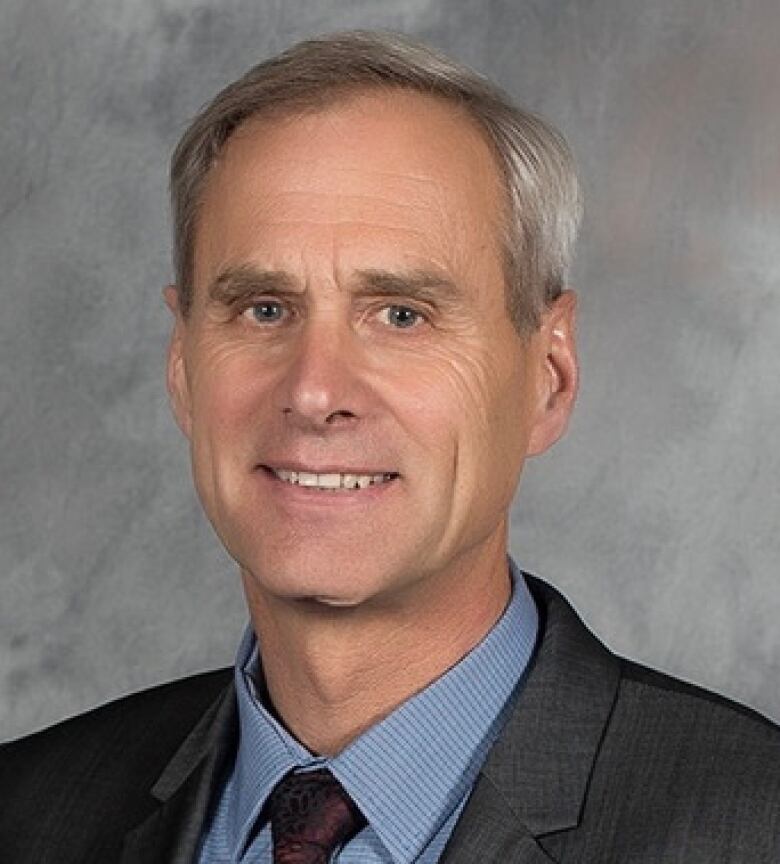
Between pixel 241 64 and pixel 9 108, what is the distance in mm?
486

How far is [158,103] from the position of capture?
643 centimetres

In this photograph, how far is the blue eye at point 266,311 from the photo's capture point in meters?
4.11

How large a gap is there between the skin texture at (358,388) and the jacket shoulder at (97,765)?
1.26 feet

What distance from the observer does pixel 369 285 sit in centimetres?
405

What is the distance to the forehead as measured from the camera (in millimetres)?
4074

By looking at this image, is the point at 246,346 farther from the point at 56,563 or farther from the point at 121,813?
the point at 56,563

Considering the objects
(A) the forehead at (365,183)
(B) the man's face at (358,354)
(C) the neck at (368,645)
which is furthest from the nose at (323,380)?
(C) the neck at (368,645)

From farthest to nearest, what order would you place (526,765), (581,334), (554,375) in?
(581,334) < (554,375) < (526,765)

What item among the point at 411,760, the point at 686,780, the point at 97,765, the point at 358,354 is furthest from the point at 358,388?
the point at 97,765

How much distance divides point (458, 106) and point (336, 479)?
53 centimetres

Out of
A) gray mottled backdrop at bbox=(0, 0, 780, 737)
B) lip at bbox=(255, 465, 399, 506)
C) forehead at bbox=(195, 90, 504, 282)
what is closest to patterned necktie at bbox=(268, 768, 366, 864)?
lip at bbox=(255, 465, 399, 506)

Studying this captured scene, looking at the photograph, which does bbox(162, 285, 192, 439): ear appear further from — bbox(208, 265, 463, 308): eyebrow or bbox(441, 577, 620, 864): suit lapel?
bbox(441, 577, 620, 864): suit lapel

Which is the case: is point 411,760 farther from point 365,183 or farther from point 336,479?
point 365,183

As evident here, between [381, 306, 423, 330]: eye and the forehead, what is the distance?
7cm
